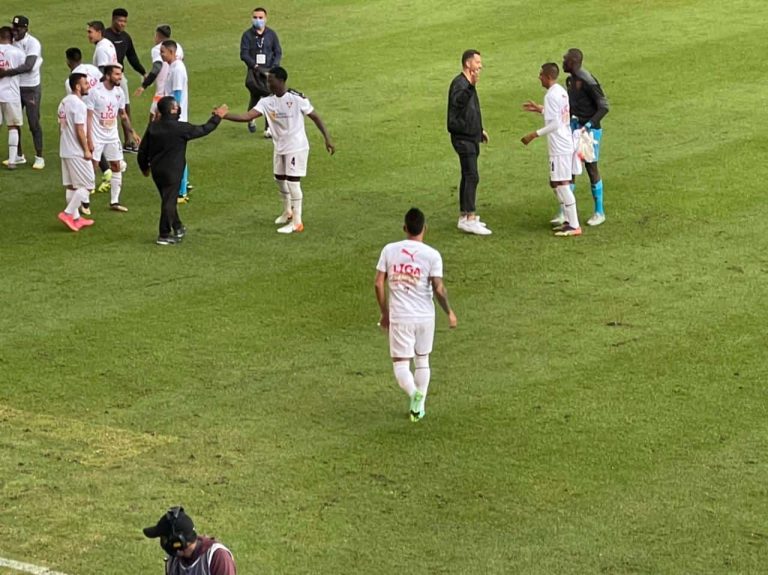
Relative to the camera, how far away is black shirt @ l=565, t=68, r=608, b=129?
59.6ft

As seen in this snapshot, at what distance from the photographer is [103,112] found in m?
19.5

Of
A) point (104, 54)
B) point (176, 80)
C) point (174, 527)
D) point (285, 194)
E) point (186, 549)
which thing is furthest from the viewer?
point (104, 54)

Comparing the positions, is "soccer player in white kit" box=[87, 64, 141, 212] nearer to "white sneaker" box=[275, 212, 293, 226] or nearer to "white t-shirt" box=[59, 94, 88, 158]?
"white t-shirt" box=[59, 94, 88, 158]

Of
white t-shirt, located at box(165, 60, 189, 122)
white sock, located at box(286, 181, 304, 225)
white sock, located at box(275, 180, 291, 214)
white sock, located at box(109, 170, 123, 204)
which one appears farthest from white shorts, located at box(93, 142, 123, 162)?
white sock, located at box(286, 181, 304, 225)

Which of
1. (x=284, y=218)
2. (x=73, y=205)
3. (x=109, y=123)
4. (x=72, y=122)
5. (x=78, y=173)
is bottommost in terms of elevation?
(x=284, y=218)

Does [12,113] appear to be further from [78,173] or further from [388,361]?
[388,361]

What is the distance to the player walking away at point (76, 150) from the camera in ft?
61.0

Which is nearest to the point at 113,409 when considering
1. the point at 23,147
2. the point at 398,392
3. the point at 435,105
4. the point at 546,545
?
the point at 398,392

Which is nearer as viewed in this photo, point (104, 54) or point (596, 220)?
point (596, 220)

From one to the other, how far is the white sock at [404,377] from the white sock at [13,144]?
10.6 metres

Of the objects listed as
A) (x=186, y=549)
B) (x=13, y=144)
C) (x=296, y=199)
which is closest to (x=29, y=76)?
(x=13, y=144)

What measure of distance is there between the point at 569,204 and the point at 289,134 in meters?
3.60

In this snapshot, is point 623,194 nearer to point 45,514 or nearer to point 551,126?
point 551,126

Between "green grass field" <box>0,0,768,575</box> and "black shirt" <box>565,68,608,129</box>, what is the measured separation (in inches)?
54.2
